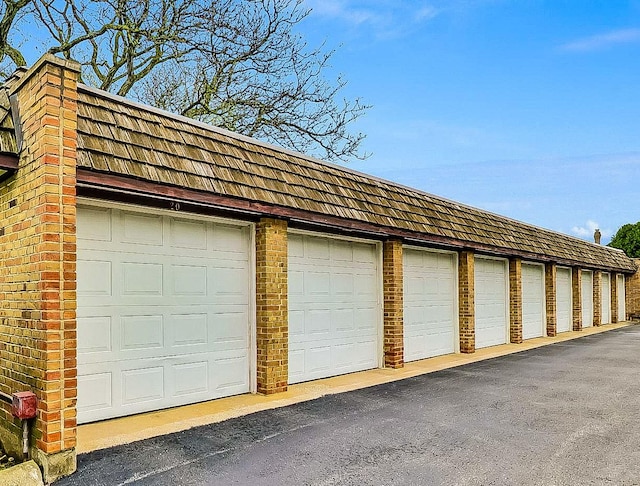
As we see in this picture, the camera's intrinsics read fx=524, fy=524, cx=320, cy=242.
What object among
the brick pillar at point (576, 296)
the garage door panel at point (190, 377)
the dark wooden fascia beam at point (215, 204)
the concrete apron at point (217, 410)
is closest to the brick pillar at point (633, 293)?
the brick pillar at point (576, 296)

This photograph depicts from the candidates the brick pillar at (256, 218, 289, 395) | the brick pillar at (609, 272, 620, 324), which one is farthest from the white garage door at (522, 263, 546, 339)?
the brick pillar at (256, 218, 289, 395)

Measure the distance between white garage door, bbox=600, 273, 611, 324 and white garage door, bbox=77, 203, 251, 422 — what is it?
1932 centimetres

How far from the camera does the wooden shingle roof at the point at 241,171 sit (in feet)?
17.5

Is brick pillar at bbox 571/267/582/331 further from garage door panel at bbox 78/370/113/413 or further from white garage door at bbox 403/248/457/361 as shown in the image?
garage door panel at bbox 78/370/113/413

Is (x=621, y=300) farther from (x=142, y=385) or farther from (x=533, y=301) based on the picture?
(x=142, y=385)

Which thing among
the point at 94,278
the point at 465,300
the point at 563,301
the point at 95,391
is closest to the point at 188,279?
the point at 94,278

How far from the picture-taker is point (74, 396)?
4.35 m

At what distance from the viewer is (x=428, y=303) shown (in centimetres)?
1084

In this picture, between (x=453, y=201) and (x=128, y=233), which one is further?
(x=453, y=201)

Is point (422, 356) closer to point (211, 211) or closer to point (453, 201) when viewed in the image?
point (453, 201)

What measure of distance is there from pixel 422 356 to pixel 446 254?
233cm

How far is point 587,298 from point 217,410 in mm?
17848

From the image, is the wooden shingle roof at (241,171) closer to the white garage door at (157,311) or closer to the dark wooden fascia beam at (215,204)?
the dark wooden fascia beam at (215,204)

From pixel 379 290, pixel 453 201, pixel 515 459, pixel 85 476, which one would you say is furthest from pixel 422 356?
pixel 85 476
